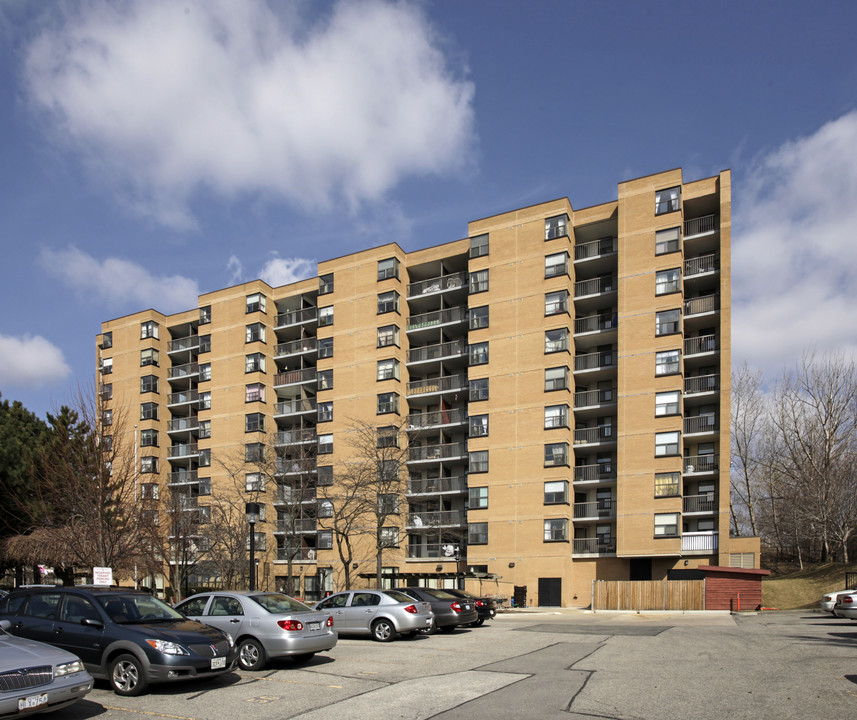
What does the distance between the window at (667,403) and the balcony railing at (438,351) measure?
553 inches

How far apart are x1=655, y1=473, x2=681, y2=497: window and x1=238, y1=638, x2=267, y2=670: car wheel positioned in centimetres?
3371

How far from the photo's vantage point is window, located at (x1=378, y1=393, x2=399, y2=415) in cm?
5231

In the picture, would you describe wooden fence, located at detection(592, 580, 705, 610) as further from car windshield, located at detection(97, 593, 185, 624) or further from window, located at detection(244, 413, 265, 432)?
window, located at detection(244, 413, 265, 432)

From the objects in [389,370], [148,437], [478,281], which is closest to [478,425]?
[389,370]

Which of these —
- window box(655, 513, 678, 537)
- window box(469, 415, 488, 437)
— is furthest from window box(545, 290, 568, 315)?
window box(655, 513, 678, 537)

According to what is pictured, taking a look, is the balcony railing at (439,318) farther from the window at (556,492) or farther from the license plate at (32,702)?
the license plate at (32,702)

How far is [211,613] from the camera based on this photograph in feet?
48.3

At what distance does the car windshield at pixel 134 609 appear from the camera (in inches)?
469

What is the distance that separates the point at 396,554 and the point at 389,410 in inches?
Result: 393

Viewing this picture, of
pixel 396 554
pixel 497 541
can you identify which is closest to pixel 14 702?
pixel 497 541

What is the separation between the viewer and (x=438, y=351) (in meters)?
53.2

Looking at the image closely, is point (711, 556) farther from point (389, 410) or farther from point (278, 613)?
point (278, 613)

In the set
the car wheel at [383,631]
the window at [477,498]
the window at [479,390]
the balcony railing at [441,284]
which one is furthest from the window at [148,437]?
the car wheel at [383,631]

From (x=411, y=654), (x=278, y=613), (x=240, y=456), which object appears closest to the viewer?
(x=278, y=613)
